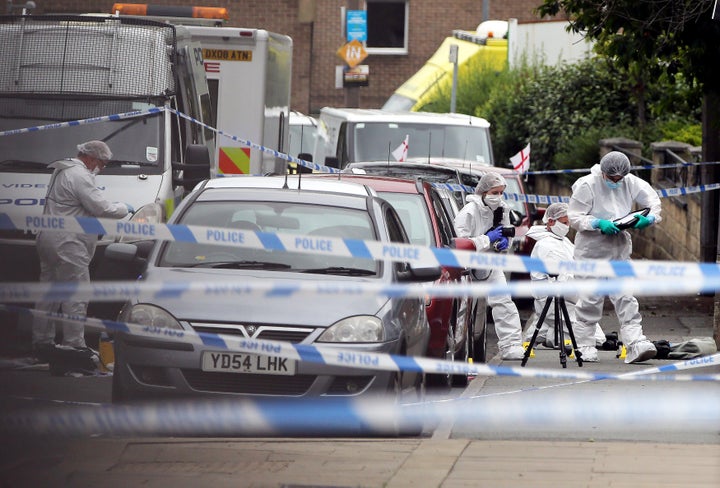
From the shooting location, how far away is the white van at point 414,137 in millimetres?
20500

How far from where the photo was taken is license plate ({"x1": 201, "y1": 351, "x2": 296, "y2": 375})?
763 centimetres

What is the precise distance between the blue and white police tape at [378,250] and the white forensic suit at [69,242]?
3.48 meters

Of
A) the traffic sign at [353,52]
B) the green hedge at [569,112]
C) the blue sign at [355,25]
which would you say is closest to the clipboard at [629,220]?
the green hedge at [569,112]

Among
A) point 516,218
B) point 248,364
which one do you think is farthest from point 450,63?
point 248,364

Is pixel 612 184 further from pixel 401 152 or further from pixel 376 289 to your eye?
pixel 401 152

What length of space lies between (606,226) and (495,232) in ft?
3.71

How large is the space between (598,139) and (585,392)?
54.8ft

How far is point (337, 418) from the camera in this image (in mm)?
7637

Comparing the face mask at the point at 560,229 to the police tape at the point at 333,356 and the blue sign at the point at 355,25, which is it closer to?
the police tape at the point at 333,356

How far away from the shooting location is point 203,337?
24.5ft

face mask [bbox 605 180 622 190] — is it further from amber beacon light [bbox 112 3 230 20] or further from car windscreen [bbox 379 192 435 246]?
amber beacon light [bbox 112 3 230 20]

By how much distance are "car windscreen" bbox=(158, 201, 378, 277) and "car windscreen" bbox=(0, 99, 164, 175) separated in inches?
146

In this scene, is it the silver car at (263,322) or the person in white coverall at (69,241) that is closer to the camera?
the silver car at (263,322)

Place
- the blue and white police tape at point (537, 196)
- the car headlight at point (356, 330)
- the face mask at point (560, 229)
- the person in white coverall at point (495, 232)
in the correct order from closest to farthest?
the car headlight at point (356, 330) < the person in white coverall at point (495, 232) < the face mask at point (560, 229) < the blue and white police tape at point (537, 196)
